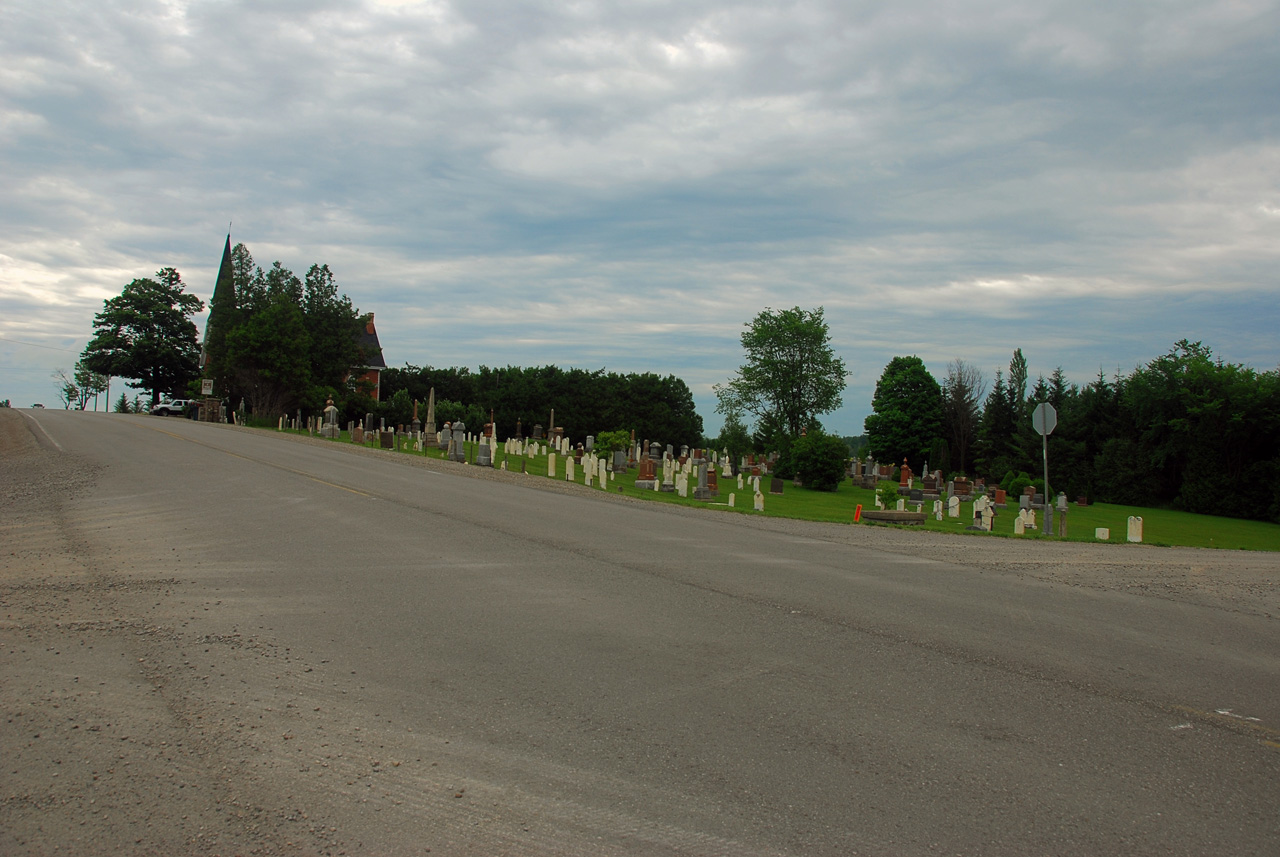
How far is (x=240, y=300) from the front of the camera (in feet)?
185

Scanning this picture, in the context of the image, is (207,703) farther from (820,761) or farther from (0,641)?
(820,761)

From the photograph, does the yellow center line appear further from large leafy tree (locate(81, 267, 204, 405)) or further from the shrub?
large leafy tree (locate(81, 267, 204, 405))

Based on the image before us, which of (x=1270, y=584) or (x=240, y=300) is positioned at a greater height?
(x=240, y=300)

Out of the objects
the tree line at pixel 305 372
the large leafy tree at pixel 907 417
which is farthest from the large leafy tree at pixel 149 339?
the large leafy tree at pixel 907 417

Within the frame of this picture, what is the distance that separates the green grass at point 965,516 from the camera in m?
21.5

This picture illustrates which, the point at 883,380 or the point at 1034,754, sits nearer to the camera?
the point at 1034,754

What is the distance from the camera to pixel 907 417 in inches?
2411

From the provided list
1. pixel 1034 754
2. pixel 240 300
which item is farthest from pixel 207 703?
pixel 240 300

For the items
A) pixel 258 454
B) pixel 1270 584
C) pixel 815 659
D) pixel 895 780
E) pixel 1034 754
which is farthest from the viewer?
pixel 258 454

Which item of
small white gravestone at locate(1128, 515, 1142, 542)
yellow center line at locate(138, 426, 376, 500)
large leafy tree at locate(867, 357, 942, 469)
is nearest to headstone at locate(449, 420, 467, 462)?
yellow center line at locate(138, 426, 376, 500)

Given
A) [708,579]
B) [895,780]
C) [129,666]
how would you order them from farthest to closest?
[708,579] < [129,666] < [895,780]

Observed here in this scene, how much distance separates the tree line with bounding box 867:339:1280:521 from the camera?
39531mm

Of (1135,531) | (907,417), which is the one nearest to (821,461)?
(1135,531)

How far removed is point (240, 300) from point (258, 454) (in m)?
35.7
